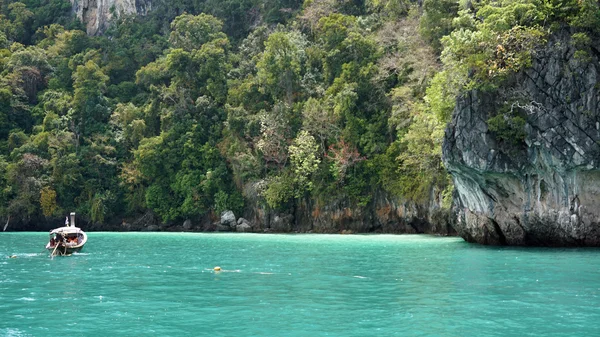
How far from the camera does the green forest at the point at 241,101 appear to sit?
36406 mm

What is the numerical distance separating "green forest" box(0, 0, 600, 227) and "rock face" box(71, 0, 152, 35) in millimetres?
1066

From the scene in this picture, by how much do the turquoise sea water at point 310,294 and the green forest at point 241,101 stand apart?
9544 mm

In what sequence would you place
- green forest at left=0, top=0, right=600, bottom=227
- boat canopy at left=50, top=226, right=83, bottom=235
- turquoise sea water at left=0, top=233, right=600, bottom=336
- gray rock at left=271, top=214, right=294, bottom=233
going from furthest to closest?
1. gray rock at left=271, top=214, right=294, bottom=233
2. green forest at left=0, top=0, right=600, bottom=227
3. boat canopy at left=50, top=226, right=83, bottom=235
4. turquoise sea water at left=0, top=233, right=600, bottom=336

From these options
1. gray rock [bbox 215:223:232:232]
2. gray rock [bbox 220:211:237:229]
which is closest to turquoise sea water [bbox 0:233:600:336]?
gray rock [bbox 220:211:237:229]

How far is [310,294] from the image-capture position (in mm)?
15633

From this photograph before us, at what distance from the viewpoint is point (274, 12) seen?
189ft

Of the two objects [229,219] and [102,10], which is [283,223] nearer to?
Answer: [229,219]

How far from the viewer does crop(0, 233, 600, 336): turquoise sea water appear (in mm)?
12148

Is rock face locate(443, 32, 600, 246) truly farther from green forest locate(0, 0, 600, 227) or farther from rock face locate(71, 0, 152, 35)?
rock face locate(71, 0, 152, 35)

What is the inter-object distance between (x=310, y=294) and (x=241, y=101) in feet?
118

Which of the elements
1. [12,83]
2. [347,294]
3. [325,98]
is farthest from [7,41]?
[347,294]

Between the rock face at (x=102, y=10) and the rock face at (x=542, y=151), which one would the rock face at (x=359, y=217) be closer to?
the rock face at (x=542, y=151)

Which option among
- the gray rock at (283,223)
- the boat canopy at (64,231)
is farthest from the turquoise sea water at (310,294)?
the gray rock at (283,223)

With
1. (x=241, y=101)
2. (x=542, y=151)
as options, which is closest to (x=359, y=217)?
(x=241, y=101)
